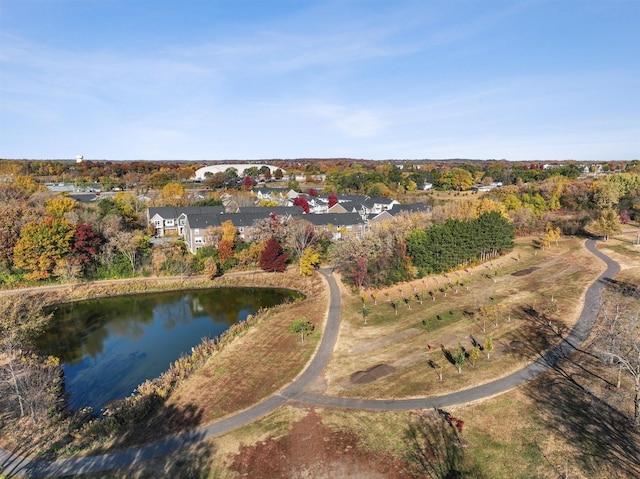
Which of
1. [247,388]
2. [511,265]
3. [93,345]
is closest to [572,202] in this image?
[511,265]

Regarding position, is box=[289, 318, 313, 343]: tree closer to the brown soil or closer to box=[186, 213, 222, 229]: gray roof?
the brown soil

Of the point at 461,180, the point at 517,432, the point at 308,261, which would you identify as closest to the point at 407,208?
the point at 308,261

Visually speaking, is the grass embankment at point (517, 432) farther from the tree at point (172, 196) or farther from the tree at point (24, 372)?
the tree at point (172, 196)

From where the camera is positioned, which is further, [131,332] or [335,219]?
[335,219]

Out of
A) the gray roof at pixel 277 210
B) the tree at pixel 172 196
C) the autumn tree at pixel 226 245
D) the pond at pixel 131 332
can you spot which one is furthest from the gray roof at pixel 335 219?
the tree at pixel 172 196

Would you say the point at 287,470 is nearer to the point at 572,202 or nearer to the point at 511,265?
the point at 511,265

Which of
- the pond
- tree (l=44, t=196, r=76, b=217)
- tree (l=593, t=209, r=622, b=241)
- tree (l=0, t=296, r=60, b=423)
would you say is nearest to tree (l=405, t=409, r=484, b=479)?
the pond

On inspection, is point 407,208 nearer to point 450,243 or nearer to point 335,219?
point 335,219
